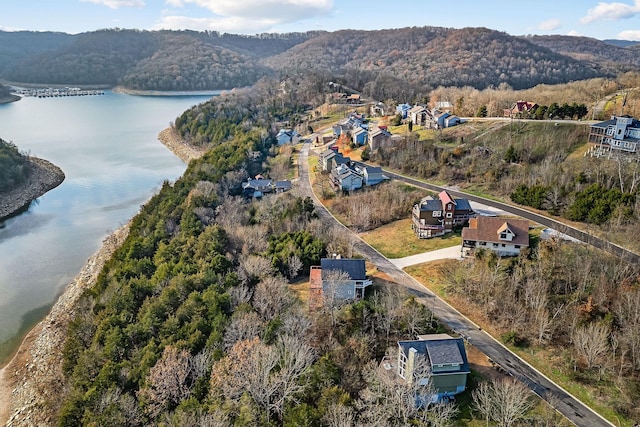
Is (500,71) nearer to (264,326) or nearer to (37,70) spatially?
(264,326)

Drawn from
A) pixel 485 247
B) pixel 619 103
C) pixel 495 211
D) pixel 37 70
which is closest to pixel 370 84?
pixel 619 103

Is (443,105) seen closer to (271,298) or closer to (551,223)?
(551,223)

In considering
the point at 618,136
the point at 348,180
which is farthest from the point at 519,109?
the point at 348,180

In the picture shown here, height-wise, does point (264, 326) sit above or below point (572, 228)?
below

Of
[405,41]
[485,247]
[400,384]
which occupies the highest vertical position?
[405,41]

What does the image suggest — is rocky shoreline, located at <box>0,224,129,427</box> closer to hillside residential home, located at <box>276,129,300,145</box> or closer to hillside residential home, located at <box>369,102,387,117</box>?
hillside residential home, located at <box>276,129,300,145</box>

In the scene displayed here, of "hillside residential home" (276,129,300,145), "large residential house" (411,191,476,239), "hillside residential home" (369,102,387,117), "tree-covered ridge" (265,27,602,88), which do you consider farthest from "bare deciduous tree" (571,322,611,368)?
"tree-covered ridge" (265,27,602,88)

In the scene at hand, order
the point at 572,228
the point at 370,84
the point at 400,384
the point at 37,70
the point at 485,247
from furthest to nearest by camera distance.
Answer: the point at 37,70 → the point at 370,84 → the point at 572,228 → the point at 485,247 → the point at 400,384
